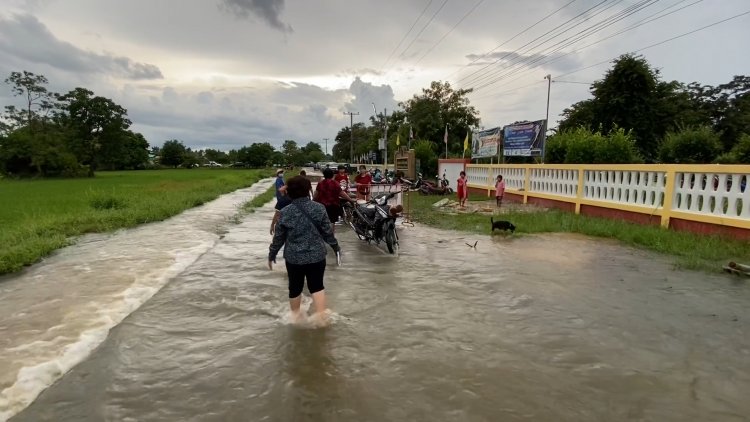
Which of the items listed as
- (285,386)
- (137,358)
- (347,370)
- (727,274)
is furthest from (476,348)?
(727,274)

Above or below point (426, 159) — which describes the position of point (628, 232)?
below

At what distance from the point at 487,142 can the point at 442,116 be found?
77.9 ft

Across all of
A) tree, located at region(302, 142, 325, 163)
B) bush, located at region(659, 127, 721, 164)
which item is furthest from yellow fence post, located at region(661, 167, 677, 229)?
tree, located at region(302, 142, 325, 163)

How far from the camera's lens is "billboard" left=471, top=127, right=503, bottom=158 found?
22.8 metres

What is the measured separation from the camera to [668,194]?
31.3 ft

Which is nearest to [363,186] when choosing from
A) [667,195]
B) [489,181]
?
[667,195]

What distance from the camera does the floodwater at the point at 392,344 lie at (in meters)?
3.31

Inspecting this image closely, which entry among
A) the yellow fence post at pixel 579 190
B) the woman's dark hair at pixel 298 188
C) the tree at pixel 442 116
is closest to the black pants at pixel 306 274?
the woman's dark hair at pixel 298 188

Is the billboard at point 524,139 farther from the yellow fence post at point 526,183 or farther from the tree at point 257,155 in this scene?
the tree at point 257,155

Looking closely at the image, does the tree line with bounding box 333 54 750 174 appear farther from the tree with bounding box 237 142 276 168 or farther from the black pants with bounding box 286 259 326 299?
the tree with bounding box 237 142 276 168

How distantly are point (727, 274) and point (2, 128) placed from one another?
2725 inches

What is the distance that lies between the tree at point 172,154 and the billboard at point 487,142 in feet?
329

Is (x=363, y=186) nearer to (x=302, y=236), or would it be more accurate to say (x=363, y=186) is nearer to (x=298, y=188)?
(x=298, y=188)

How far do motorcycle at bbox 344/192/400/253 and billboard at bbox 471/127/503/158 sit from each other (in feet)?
46.8
